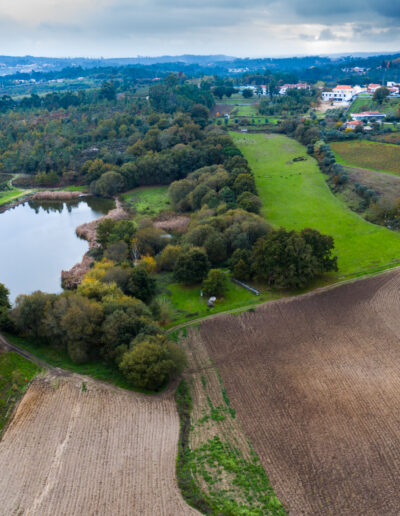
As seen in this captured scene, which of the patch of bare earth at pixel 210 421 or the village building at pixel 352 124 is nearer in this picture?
the patch of bare earth at pixel 210 421

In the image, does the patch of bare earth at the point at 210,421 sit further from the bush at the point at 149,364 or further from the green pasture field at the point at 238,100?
the green pasture field at the point at 238,100

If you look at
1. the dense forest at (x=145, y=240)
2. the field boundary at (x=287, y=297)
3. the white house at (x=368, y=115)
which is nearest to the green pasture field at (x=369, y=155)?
the dense forest at (x=145, y=240)

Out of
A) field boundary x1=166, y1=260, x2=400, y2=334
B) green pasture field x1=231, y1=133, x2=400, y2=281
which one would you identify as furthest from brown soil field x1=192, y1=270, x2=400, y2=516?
green pasture field x1=231, y1=133, x2=400, y2=281

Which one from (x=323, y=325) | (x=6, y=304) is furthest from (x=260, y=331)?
(x=6, y=304)

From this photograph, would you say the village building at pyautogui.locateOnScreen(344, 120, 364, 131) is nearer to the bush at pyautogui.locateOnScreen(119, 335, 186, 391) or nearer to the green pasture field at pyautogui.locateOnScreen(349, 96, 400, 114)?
the green pasture field at pyautogui.locateOnScreen(349, 96, 400, 114)

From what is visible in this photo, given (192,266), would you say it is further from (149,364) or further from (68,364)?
(68,364)

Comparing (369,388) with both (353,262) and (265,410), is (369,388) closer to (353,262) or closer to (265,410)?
(265,410)

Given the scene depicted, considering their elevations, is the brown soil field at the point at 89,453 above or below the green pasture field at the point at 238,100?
below
